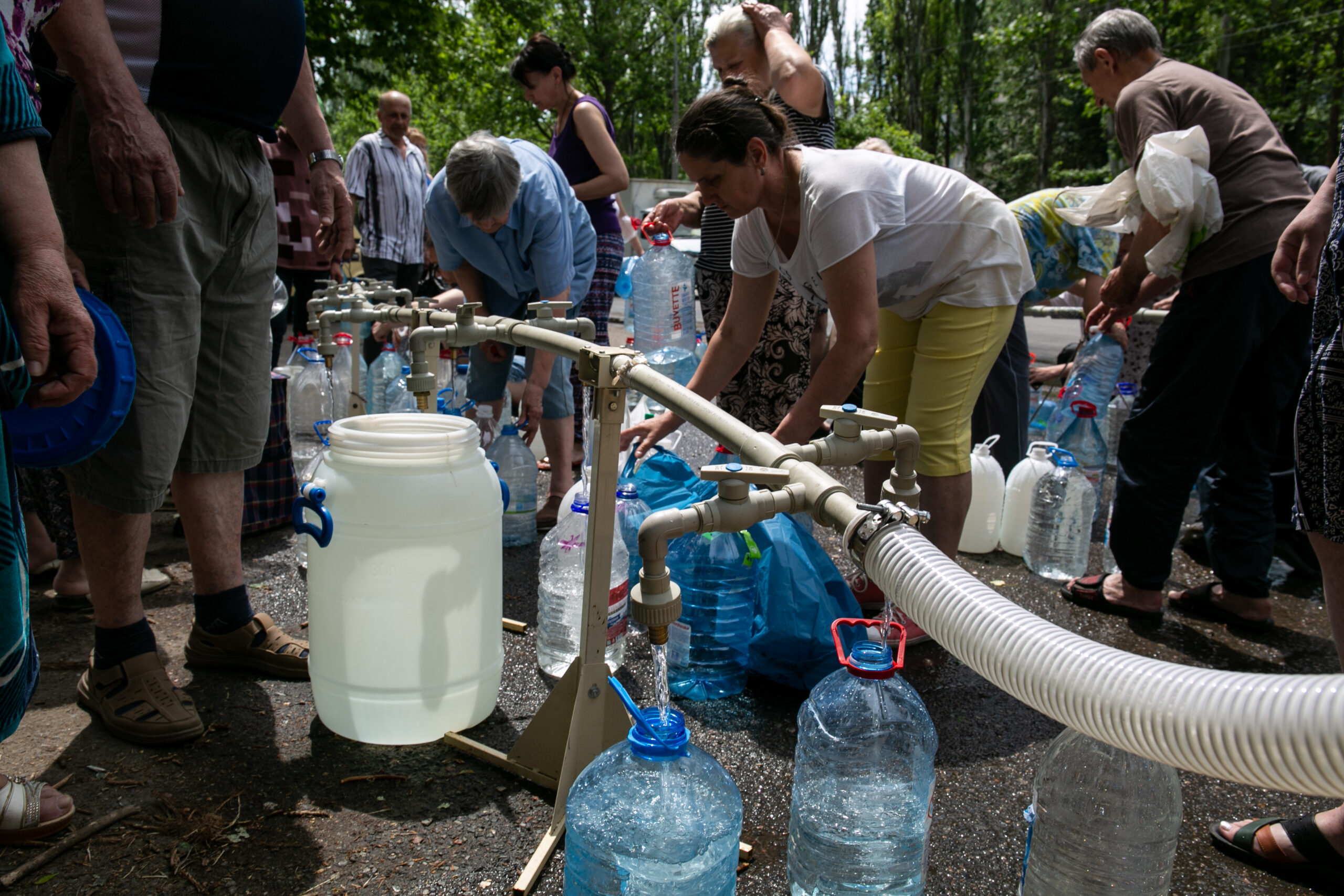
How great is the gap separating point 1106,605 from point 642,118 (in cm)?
3335

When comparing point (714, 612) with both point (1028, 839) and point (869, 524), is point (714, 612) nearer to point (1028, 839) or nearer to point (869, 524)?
point (1028, 839)

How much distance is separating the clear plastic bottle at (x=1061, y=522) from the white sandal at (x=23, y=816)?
11.2 ft

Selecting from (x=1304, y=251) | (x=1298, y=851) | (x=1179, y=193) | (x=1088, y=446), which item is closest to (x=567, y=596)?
(x=1298, y=851)

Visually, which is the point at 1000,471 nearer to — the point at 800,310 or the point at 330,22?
the point at 800,310

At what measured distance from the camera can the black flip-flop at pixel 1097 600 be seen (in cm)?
306

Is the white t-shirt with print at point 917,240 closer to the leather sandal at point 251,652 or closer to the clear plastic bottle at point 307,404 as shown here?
the leather sandal at point 251,652

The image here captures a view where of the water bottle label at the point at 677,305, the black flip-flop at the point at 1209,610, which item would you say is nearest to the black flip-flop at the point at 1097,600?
the black flip-flop at the point at 1209,610

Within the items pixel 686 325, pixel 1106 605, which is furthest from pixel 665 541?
pixel 686 325

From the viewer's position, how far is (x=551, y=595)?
2.63m

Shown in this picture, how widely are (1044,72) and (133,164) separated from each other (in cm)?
3454

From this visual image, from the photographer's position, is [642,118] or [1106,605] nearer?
[1106,605]

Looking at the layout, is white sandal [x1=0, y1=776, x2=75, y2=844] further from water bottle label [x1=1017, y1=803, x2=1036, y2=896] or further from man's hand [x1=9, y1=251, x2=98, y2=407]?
water bottle label [x1=1017, y1=803, x2=1036, y2=896]

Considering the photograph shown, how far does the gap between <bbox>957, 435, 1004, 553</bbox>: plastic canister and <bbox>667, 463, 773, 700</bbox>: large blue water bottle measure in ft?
5.10

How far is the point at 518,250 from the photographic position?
144 inches
